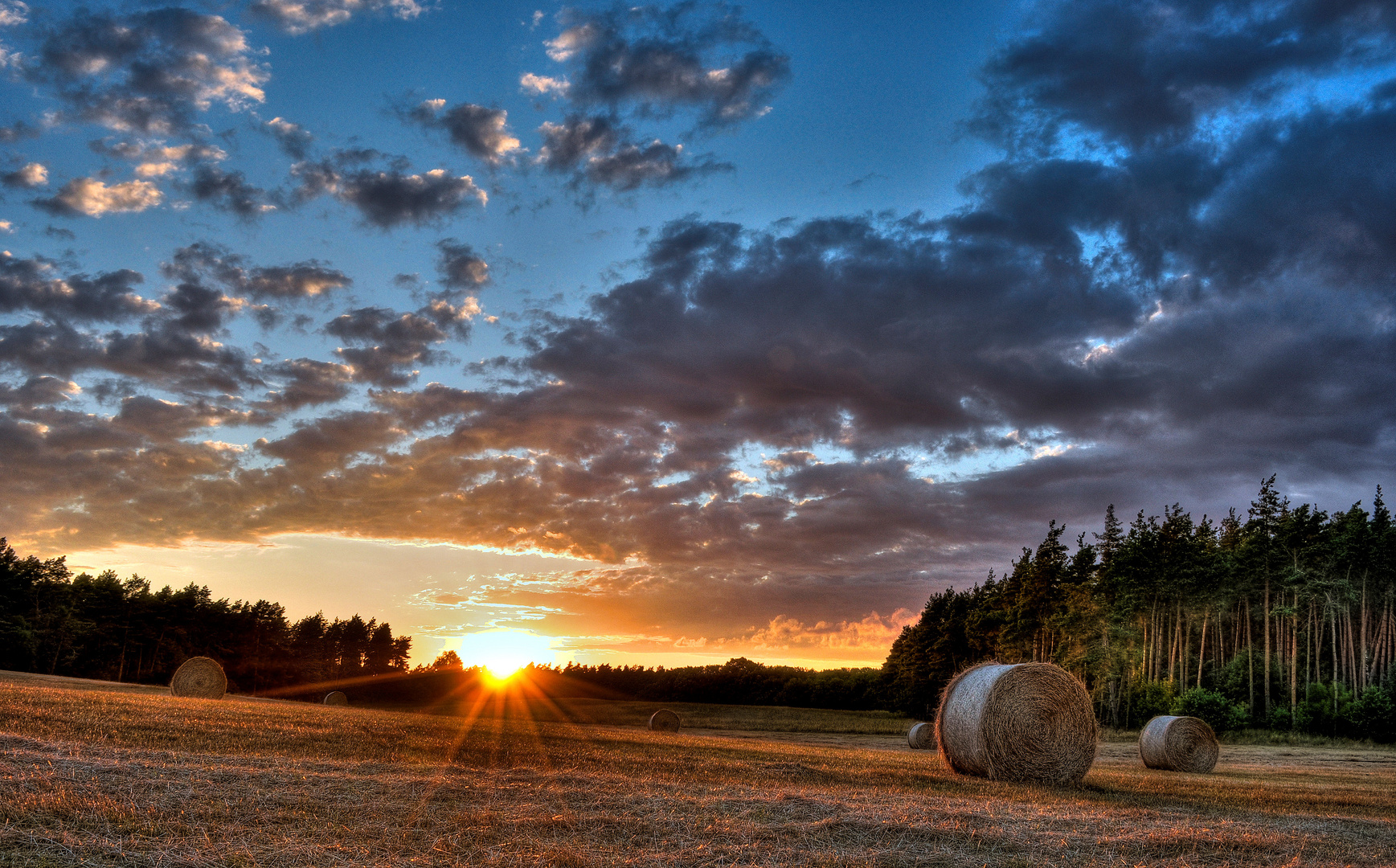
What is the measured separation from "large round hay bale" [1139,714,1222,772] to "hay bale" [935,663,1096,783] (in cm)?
881

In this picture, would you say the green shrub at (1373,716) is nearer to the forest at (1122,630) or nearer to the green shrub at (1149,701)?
the forest at (1122,630)

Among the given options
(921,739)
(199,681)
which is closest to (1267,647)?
(921,739)

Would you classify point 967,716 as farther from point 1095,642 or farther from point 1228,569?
point 1228,569

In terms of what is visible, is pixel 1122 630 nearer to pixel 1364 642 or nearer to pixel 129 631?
pixel 1364 642

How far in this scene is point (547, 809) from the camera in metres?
9.07

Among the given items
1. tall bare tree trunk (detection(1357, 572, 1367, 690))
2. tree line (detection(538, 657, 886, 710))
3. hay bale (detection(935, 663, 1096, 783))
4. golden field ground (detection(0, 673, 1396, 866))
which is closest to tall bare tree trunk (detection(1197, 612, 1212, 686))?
tall bare tree trunk (detection(1357, 572, 1367, 690))

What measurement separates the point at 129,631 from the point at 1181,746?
7565 centimetres

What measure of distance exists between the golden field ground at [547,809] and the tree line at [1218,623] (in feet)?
124

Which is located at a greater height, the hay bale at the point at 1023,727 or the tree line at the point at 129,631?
the hay bale at the point at 1023,727

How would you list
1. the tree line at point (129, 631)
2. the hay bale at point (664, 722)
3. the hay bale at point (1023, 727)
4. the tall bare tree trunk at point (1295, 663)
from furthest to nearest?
the tree line at point (129, 631) < the tall bare tree trunk at point (1295, 663) < the hay bale at point (664, 722) < the hay bale at point (1023, 727)

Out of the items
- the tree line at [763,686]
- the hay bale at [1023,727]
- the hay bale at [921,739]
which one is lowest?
the tree line at [763,686]

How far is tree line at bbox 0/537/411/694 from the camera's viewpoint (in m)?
61.2

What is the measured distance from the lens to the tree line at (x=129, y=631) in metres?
61.2

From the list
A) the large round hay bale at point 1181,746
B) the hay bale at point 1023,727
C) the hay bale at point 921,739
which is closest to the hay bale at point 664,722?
the hay bale at point 921,739
